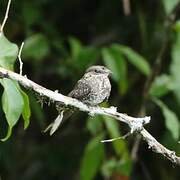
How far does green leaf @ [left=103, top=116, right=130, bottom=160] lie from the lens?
4.40m

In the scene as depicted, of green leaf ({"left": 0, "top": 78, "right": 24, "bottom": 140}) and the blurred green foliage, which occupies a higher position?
green leaf ({"left": 0, "top": 78, "right": 24, "bottom": 140})

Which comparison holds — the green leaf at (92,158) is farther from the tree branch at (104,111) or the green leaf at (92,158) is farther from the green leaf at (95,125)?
the tree branch at (104,111)

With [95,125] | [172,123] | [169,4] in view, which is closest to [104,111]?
[172,123]

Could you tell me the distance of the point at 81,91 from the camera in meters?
3.22

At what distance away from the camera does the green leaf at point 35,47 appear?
459 centimetres

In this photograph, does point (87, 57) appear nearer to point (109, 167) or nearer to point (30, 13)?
point (30, 13)

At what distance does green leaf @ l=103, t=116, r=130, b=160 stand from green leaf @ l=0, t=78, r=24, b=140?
184 centimetres

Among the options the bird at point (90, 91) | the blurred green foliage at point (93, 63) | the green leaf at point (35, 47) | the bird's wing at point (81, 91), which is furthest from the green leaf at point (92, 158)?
the bird's wing at point (81, 91)

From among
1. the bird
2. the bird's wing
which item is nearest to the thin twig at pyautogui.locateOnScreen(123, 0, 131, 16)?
the bird

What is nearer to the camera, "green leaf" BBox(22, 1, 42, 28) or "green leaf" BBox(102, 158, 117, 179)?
"green leaf" BBox(102, 158, 117, 179)

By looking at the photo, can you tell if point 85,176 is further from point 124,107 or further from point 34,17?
point 34,17

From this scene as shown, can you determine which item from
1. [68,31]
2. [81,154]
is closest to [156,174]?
[81,154]

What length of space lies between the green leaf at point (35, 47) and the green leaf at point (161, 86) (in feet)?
2.54

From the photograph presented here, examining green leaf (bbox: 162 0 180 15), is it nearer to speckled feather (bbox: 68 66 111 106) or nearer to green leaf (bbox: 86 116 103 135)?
green leaf (bbox: 86 116 103 135)
